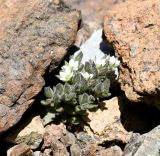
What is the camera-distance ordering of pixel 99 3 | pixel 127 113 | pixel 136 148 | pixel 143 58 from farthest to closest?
pixel 99 3, pixel 127 113, pixel 143 58, pixel 136 148

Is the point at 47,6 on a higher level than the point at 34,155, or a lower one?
higher

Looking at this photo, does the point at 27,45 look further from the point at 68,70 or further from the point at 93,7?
the point at 93,7

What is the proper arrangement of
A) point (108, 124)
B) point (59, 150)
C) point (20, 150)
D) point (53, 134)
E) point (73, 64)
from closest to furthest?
1. point (20, 150)
2. point (59, 150)
3. point (53, 134)
4. point (108, 124)
5. point (73, 64)

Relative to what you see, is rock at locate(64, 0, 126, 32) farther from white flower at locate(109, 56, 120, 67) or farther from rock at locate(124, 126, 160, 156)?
rock at locate(124, 126, 160, 156)

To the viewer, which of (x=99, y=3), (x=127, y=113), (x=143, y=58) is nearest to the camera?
(x=143, y=58)

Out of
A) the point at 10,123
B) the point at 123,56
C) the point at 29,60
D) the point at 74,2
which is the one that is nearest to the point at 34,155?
the point at 10,123

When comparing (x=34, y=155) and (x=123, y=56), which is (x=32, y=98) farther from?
(x=123, y=56)

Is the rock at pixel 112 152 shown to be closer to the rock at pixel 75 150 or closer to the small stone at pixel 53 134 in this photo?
the rock at pixel 75 150

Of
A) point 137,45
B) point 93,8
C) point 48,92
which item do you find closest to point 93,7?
point 93,8

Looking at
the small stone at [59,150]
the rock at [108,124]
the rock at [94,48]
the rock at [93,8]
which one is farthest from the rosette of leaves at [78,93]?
the rock at [93,8]
